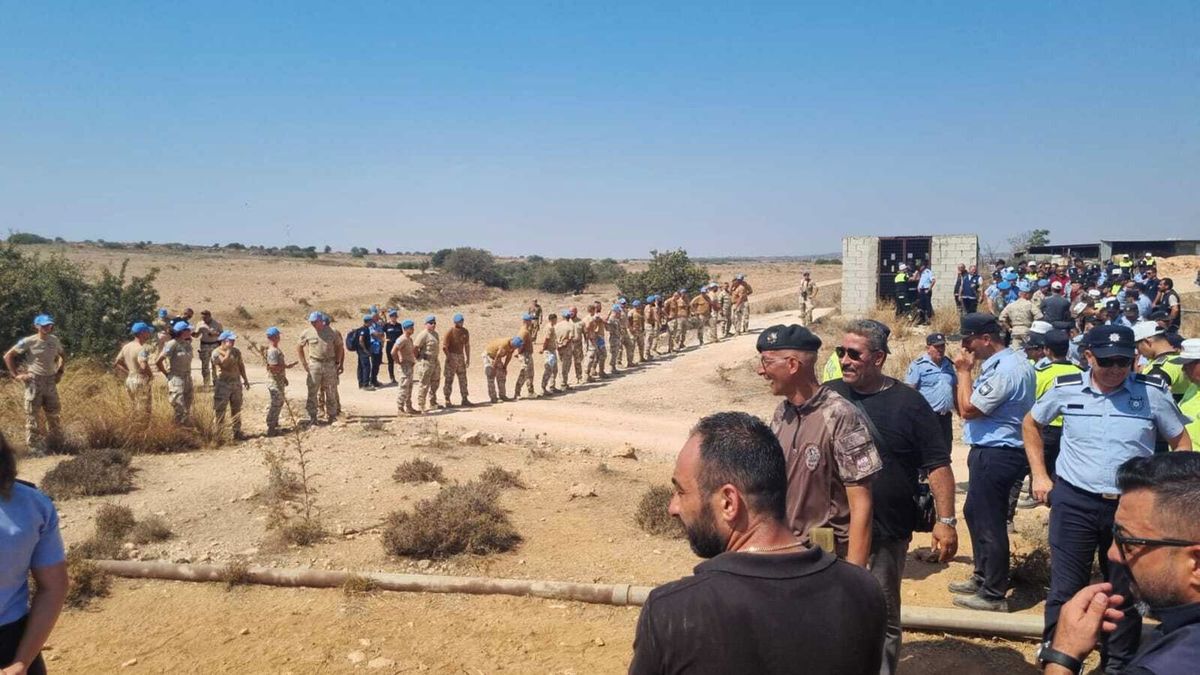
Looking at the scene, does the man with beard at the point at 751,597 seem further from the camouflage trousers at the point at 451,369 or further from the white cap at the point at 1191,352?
the camouflage trousers at the point at 451,369

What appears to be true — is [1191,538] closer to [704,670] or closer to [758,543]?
[758,543]

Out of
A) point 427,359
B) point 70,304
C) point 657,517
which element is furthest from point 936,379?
point 70,304

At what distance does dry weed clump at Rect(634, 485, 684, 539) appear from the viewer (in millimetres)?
7117

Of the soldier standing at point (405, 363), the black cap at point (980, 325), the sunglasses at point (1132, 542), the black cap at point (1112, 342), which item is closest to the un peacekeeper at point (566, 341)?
the soldier standing at point (405, 363)

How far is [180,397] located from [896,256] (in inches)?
719

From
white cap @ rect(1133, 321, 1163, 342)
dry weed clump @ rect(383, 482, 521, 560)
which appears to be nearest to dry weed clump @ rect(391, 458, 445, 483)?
dry weed clump @ rect(383, 482, 521, 560)

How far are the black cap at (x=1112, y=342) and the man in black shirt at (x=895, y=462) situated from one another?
99 cm

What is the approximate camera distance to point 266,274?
4634 cm

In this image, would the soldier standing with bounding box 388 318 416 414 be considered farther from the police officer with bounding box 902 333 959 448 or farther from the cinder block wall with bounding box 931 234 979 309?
the cinder block wall with bounding box 931 234 979 309

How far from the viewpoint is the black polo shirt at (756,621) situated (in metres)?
1.69

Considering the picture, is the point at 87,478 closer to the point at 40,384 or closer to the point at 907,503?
the point at 40,384

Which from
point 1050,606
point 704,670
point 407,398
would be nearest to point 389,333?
point 407,398

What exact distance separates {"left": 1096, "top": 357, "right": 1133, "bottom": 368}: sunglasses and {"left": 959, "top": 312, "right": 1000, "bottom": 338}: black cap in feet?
4.58

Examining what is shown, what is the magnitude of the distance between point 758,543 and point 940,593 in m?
4.44
